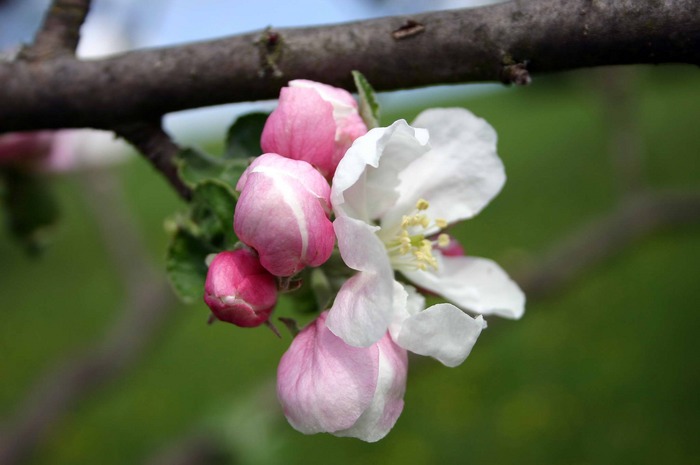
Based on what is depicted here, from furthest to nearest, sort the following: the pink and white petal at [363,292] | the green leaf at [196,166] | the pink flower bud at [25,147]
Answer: the pink flower bud at [25,147] < the green leaf at [196,166] < the pink and white petal at [363,292]

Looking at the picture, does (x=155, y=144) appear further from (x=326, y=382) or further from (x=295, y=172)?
(x=326, y=382)

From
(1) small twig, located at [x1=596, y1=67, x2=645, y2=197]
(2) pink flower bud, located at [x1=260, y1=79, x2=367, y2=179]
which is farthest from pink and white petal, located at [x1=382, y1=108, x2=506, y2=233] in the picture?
(1) small twig, located at [x1=596, y1=67, x2=645, y2=197]

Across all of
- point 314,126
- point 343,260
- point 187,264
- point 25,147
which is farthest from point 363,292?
point 25,147

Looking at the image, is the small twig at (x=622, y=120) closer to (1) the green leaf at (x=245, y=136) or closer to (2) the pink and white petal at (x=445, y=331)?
(1) the green leaf at (x=245, y=136)

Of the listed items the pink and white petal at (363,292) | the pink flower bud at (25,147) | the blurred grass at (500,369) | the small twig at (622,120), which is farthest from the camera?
the blurred grass at (500,369)

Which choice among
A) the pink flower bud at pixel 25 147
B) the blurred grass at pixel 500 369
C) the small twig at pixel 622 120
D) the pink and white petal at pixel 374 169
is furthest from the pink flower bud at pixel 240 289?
the small twig at pixel 622 120

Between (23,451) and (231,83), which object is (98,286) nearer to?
(23,451)
